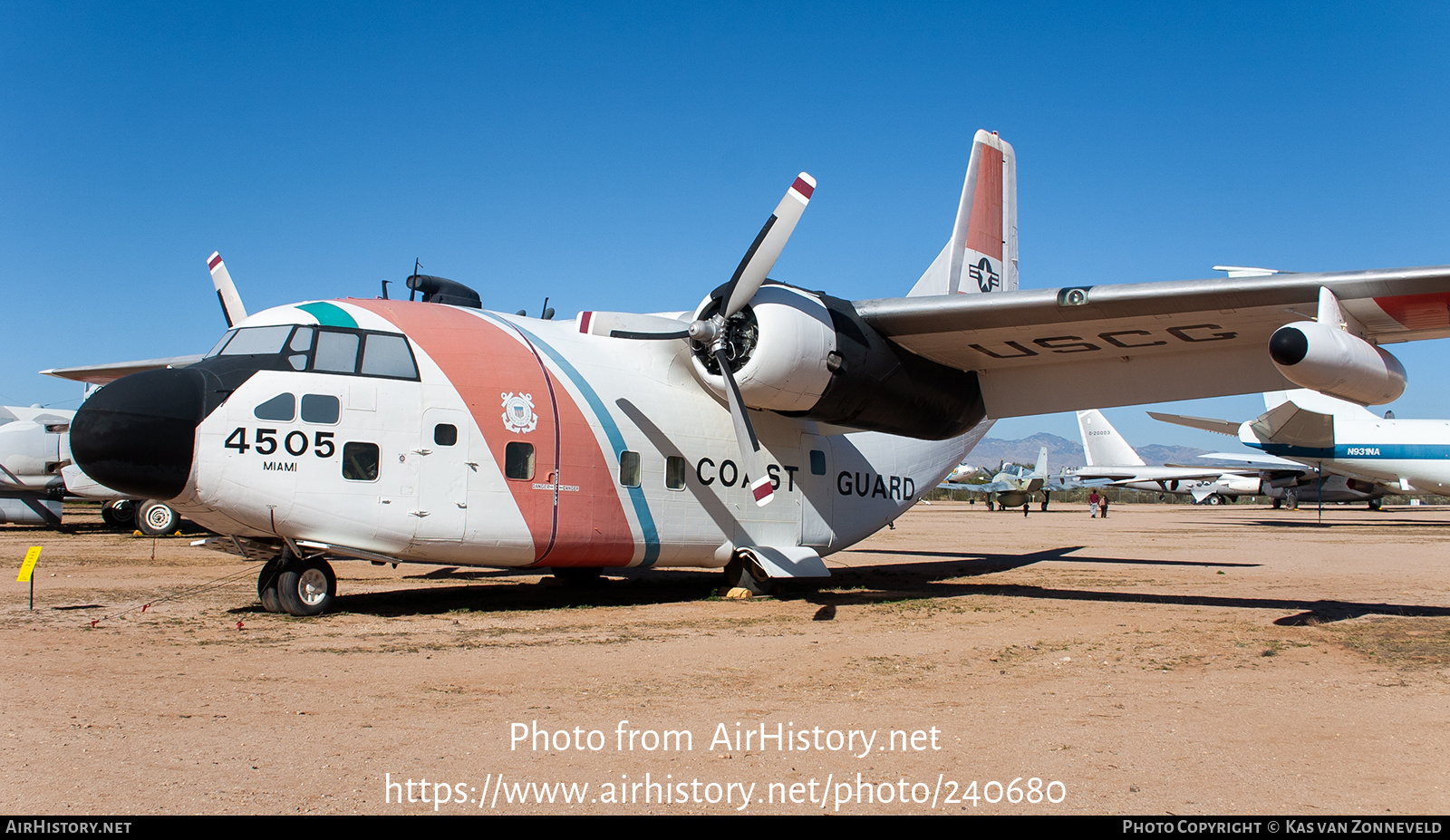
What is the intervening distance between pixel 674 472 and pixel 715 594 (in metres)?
1.99

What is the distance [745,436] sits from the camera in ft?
35.3

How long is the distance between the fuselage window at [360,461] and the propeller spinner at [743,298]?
9.70ft

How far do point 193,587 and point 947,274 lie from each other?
11788mm

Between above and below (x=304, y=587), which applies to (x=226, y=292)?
above

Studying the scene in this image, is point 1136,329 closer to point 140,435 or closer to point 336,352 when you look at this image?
point 336,352

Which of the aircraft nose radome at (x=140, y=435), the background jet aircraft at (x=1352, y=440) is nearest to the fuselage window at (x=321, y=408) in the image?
the aircraft nose radome at (x=140, y=435)

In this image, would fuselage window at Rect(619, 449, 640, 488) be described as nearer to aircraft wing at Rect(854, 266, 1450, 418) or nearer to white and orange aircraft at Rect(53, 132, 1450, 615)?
white and orange aircraft at Rect(53, 132, 1450, 615)

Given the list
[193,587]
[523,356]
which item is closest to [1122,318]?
[523,356]

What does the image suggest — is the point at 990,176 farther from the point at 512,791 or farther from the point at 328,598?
the point at 512,791

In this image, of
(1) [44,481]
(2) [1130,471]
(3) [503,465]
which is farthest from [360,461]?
(2) [1130,471]

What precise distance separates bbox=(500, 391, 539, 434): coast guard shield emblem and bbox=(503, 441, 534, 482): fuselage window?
0.56 ft

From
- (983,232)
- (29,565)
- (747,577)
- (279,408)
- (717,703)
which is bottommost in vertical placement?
(747,577)

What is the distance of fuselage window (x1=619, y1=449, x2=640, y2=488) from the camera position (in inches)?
A: 414

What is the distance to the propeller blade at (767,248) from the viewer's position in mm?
10125
